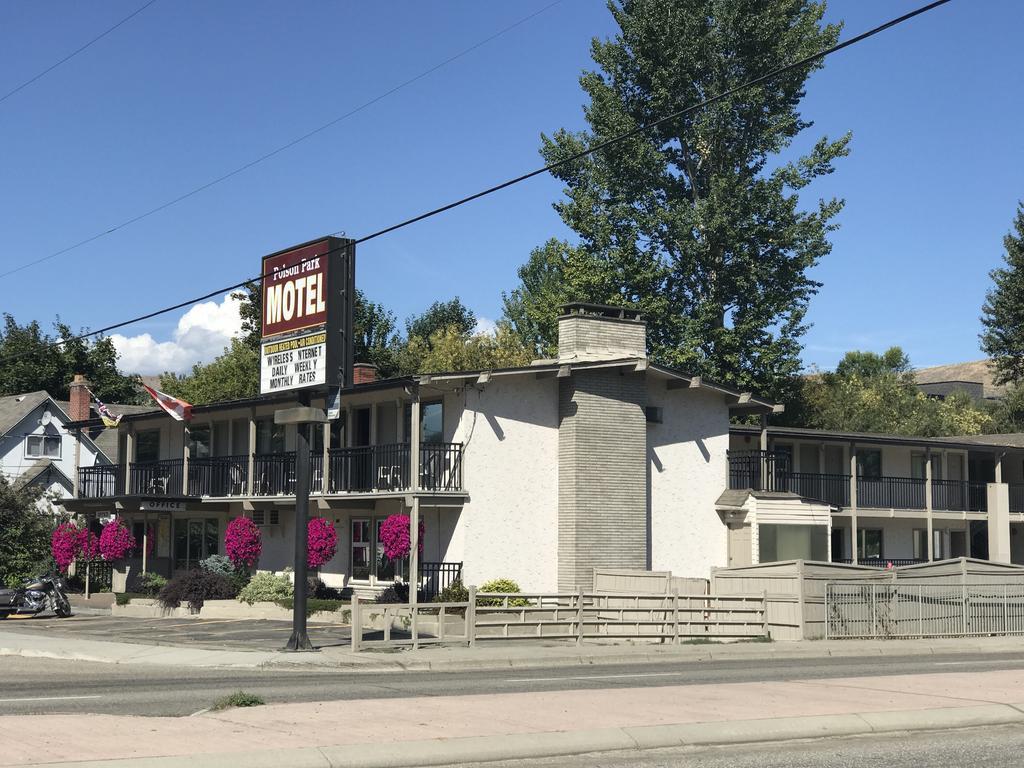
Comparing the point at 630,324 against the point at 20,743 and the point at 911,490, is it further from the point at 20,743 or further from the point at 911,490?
the point at 20,743

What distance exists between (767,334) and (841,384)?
1917 centimetres

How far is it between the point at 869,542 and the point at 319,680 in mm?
34231

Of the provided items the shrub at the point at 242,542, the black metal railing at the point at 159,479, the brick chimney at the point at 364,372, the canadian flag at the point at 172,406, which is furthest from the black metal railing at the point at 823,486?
the black metal railing at the point at 159,479

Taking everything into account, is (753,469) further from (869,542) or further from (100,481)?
(100,481)

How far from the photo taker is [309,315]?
2775cm

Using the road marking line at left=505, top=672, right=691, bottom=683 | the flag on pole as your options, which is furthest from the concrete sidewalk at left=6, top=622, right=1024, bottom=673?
A: the flag on pole

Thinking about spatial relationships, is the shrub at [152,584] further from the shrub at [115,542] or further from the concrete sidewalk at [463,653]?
the concrete sidewalk at [463,653]

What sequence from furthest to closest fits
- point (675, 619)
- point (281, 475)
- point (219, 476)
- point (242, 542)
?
point (219, 476)
point (281, 475)
point (242, 542)
point (675, 619)

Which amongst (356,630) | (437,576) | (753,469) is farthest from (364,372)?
(356,630)

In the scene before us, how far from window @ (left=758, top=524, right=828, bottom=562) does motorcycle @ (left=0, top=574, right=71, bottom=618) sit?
2142 cm

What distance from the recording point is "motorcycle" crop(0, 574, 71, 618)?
125ft

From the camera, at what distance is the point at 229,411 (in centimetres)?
4331

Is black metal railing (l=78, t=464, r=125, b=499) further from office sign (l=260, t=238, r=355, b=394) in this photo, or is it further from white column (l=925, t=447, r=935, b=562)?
white column (l=925, t=447, r=935, b=562)

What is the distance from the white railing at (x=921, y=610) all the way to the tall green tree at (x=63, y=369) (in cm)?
6327
